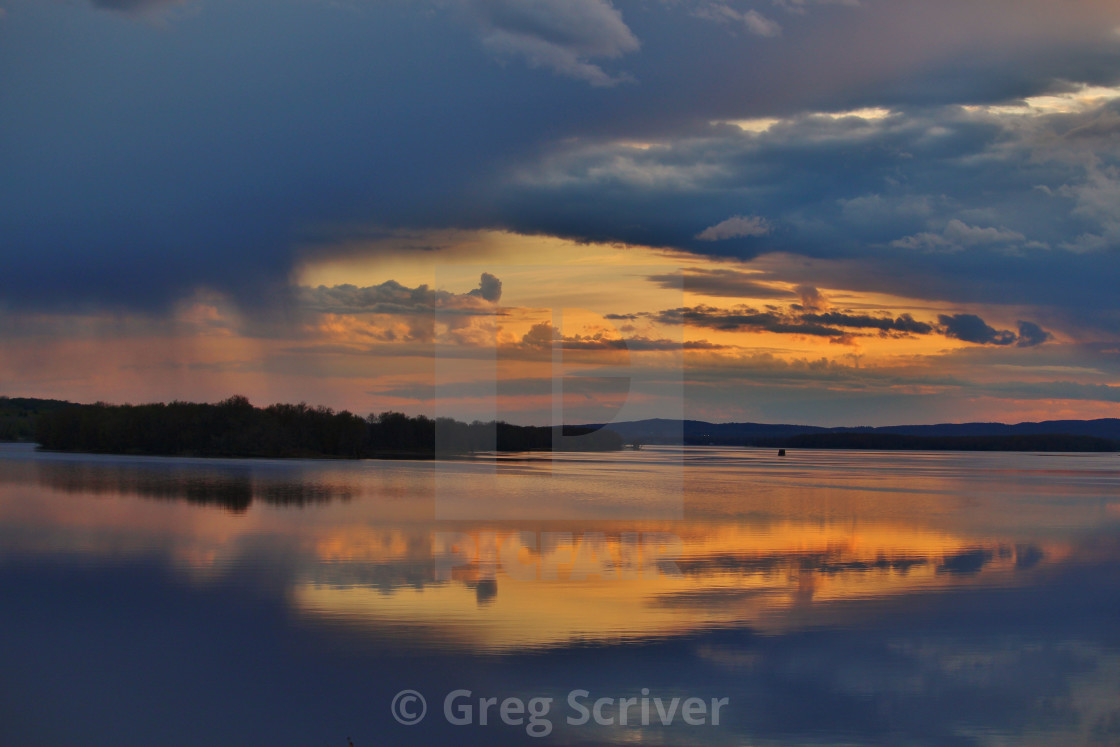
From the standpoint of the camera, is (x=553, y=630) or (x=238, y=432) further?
(x=238, y=432)

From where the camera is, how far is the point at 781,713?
9727 millimetres

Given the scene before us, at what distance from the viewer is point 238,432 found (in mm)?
96312

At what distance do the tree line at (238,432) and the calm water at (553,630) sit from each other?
71.1 m

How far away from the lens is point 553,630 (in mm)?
12953

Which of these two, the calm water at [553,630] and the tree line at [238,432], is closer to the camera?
the calm water at [553,630]

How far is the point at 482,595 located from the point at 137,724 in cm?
698

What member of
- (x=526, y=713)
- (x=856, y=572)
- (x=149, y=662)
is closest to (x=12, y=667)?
(x=149, y=662)

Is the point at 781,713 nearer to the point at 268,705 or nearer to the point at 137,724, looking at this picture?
the point at 268,705

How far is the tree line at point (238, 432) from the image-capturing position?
96688mm

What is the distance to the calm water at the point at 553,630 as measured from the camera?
9.43m

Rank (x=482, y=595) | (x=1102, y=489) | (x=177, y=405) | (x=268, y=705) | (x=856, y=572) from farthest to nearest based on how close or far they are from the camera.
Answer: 1. (x=177, y=405)
2. (x=1102, y=489)
3. (x=856, y=572)
4. (x=482, y=595)
5. (x=268, y=705)

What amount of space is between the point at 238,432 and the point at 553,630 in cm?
9023

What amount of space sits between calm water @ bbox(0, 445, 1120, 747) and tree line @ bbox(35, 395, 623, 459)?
233 ft

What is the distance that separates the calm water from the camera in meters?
9.43
